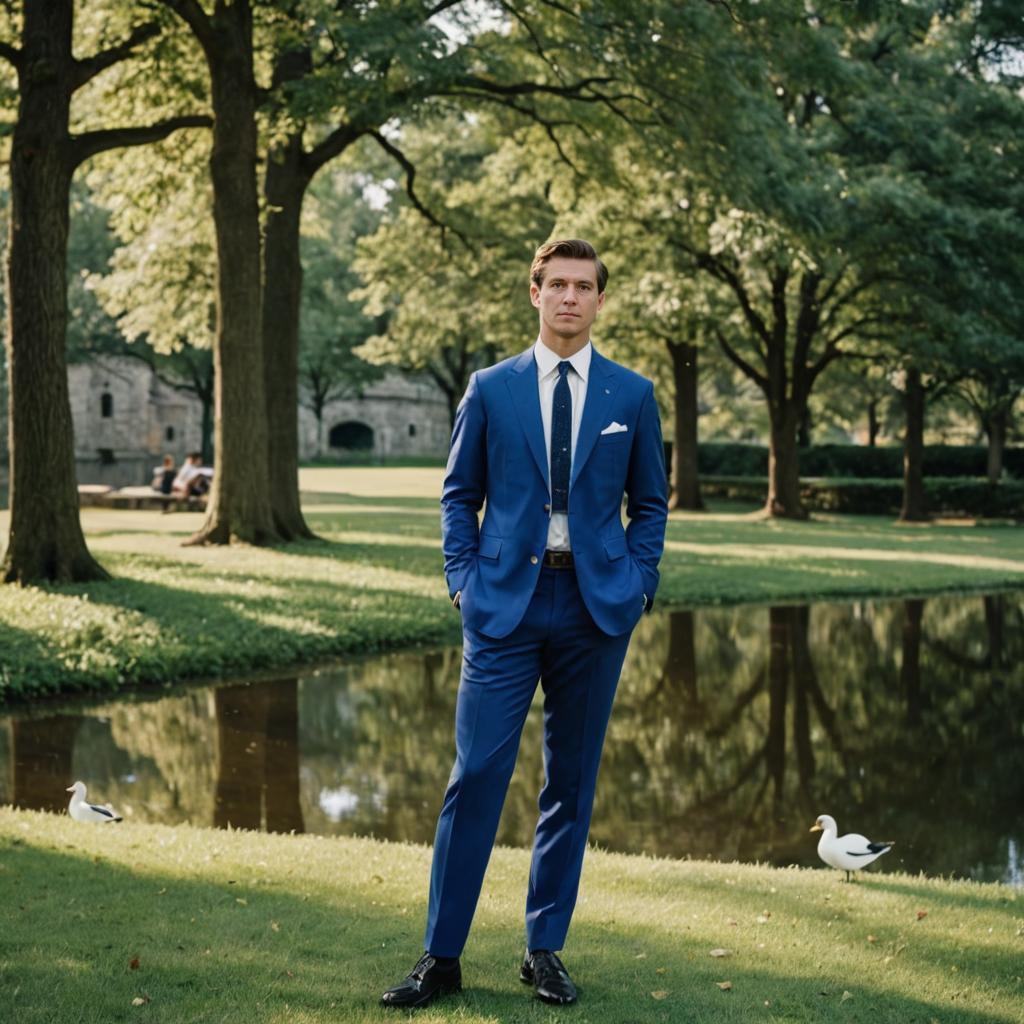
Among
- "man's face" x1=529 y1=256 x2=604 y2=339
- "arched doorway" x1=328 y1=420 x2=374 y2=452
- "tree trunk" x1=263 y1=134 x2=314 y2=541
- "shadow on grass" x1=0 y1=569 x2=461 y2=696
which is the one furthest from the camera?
"arched doorway" x1=328 y1=420 x2=374 y2=452

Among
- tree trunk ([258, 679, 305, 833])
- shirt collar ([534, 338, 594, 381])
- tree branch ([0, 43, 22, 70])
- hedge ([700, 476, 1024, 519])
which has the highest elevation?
tree branch ([0, 43, 22, 70])

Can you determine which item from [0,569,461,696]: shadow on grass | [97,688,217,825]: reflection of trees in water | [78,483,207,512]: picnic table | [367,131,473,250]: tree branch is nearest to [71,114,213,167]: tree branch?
[367,131,473,250]: tree branch

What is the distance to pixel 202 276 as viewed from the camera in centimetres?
2352

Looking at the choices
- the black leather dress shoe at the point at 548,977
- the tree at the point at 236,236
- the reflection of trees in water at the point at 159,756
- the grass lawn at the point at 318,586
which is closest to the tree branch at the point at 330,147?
the tree at the point at 236,236

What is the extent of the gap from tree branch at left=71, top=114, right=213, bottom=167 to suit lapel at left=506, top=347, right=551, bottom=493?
41.1 ft

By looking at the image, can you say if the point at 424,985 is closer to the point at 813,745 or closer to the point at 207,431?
the point at 813,745

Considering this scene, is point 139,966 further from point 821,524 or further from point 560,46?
point 821,524

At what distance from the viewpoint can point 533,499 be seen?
375 cm

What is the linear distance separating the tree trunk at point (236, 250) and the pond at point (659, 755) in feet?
21.7

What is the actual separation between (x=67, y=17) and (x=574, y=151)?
9.04 meters

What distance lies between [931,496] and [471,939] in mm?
34826

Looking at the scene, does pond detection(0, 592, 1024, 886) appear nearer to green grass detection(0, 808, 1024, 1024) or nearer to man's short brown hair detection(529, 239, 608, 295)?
green grass detection(0, 808, 1024, 1024)

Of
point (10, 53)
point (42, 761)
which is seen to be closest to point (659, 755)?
point (42, 761)

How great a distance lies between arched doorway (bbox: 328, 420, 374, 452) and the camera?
78.1 meters
